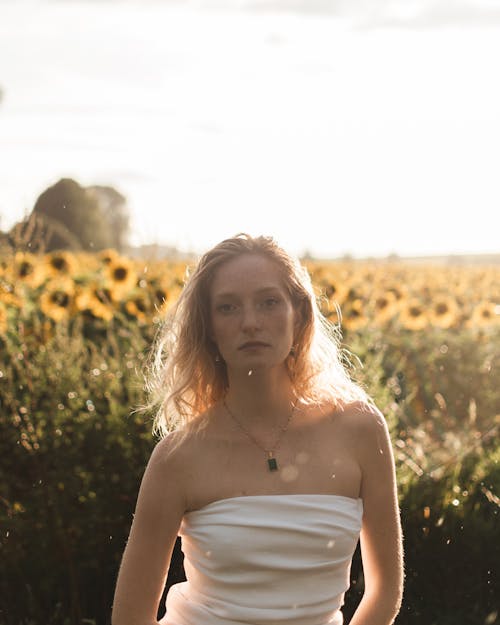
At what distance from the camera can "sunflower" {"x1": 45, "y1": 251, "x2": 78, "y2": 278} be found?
7098 mm

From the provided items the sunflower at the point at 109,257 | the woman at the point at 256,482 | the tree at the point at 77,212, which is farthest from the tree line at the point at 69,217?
the woman at the point at 256,482

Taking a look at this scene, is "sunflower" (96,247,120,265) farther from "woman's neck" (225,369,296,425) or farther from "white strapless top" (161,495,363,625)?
"white strapless top" (161,495,363,625)

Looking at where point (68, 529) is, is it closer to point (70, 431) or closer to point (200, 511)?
point (70, 431)

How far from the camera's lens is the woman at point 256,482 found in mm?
1981

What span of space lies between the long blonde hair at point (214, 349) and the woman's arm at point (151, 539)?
16 centimetres

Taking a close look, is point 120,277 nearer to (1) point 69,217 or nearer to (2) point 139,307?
(2) point 139,307

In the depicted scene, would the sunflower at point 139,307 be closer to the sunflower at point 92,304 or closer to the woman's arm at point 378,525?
→ the sunflower at point 92,304

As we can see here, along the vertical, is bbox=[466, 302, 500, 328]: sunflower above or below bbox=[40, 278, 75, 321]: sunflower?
below

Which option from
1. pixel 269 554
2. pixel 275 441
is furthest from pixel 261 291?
pixel 269 554

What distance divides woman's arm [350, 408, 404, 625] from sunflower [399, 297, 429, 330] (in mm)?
6146

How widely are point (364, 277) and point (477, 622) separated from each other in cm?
839

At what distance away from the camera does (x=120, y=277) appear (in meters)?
6.47

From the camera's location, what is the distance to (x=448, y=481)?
343 centimetres

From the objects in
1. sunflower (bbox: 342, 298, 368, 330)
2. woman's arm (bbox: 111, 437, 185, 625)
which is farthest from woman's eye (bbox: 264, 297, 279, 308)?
sunflower (bbox: 342, 298, 368, 330)
